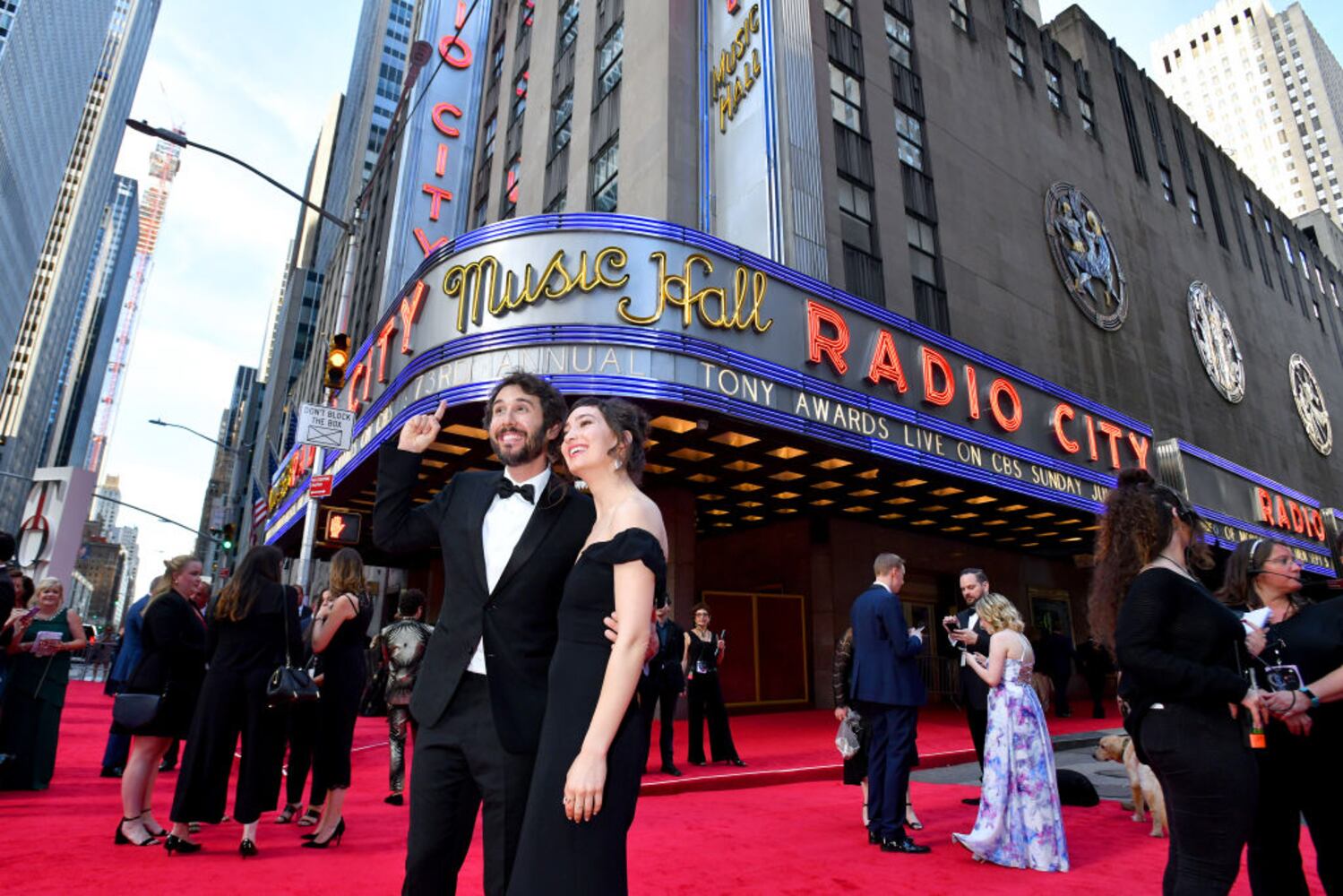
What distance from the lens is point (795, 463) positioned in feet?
45.3

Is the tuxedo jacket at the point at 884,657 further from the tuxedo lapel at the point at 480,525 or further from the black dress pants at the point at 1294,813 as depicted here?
the tuxedo lapel at the point at 480,525

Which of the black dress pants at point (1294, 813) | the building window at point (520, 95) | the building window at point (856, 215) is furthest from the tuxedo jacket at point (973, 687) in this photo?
the building window at point (520, 95)

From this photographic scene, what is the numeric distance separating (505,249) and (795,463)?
6.43 meters

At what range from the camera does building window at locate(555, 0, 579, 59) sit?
23.9 m

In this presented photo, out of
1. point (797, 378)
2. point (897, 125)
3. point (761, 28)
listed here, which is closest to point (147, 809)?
point (797, 378)

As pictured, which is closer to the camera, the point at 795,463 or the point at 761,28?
the point at 795,463

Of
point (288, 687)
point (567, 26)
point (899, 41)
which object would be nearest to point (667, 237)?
point (288, 687)

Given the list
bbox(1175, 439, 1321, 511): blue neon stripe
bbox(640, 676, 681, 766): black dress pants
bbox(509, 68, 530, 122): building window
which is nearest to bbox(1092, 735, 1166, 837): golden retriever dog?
bbox(640, 676, 681, 766): black dress pants

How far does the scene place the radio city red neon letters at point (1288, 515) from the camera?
22984 mm

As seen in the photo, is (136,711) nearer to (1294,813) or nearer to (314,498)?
(314,498)

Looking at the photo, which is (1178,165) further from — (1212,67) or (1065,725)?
(1212,67)

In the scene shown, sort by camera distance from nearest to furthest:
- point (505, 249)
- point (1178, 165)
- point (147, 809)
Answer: point (147, 809), point (505, 249), point (1178, 165)

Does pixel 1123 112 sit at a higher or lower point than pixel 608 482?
higher

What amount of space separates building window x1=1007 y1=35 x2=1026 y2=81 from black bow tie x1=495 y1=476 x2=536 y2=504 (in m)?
28.1
